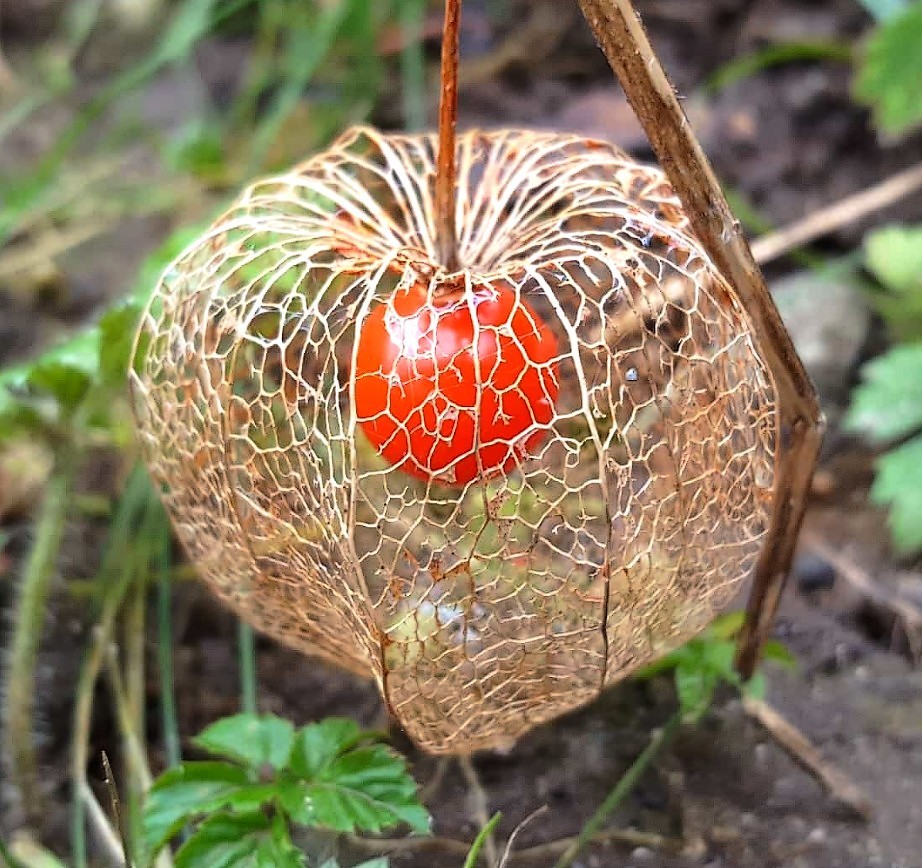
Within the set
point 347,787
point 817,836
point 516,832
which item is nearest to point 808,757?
point 817,836

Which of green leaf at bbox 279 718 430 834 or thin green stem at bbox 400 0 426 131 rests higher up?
thin green stem at bbox 400 0 426 131

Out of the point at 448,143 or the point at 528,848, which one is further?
the point at 528,848

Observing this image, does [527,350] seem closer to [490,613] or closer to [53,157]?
[490,613]

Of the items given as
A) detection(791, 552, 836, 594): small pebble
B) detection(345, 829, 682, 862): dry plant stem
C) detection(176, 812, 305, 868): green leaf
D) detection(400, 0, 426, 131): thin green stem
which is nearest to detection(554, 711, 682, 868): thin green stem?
detection(345, 829, 682, 862): dry plant stem

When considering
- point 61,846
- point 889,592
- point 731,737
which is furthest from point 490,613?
point 889,592

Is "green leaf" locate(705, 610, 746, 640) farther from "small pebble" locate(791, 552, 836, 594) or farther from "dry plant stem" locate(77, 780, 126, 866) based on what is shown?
"dry plant stem" locate(77, 780, 126, 866)

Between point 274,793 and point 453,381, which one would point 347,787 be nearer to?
point 274,793
